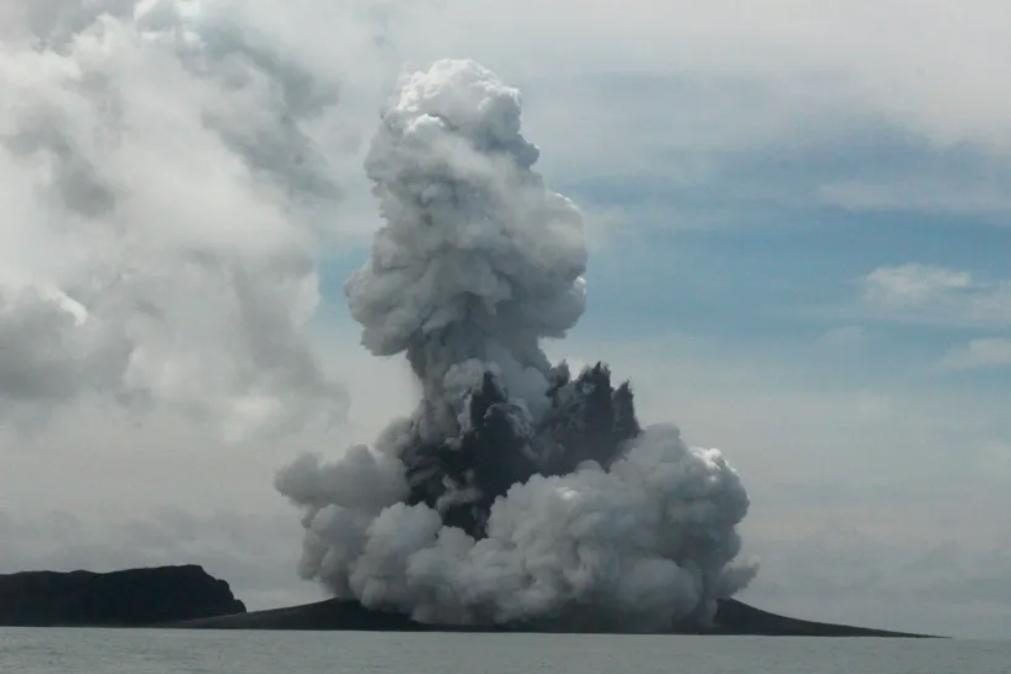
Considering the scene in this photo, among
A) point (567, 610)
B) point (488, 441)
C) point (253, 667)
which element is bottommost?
point (253, 667)

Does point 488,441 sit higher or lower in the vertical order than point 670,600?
higher

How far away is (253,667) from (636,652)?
51606 mm

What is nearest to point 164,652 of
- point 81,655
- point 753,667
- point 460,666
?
point 81,655

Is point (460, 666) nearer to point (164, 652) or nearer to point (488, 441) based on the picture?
point (164, 652)

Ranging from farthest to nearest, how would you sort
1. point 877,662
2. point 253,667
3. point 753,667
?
point 877,662
point 753,667
point 253,667

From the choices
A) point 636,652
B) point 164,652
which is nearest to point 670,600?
point 636,652

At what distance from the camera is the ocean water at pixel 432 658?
131625mm

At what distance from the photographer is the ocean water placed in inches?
5182

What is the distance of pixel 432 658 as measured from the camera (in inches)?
5792

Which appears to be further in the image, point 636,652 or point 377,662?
point 636,652

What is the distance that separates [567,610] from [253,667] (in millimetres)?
70723

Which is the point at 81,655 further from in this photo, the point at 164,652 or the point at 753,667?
the point at 753,667

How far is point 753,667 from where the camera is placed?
5940 inches

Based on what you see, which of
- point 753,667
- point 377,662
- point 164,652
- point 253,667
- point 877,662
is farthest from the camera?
point 877,662
